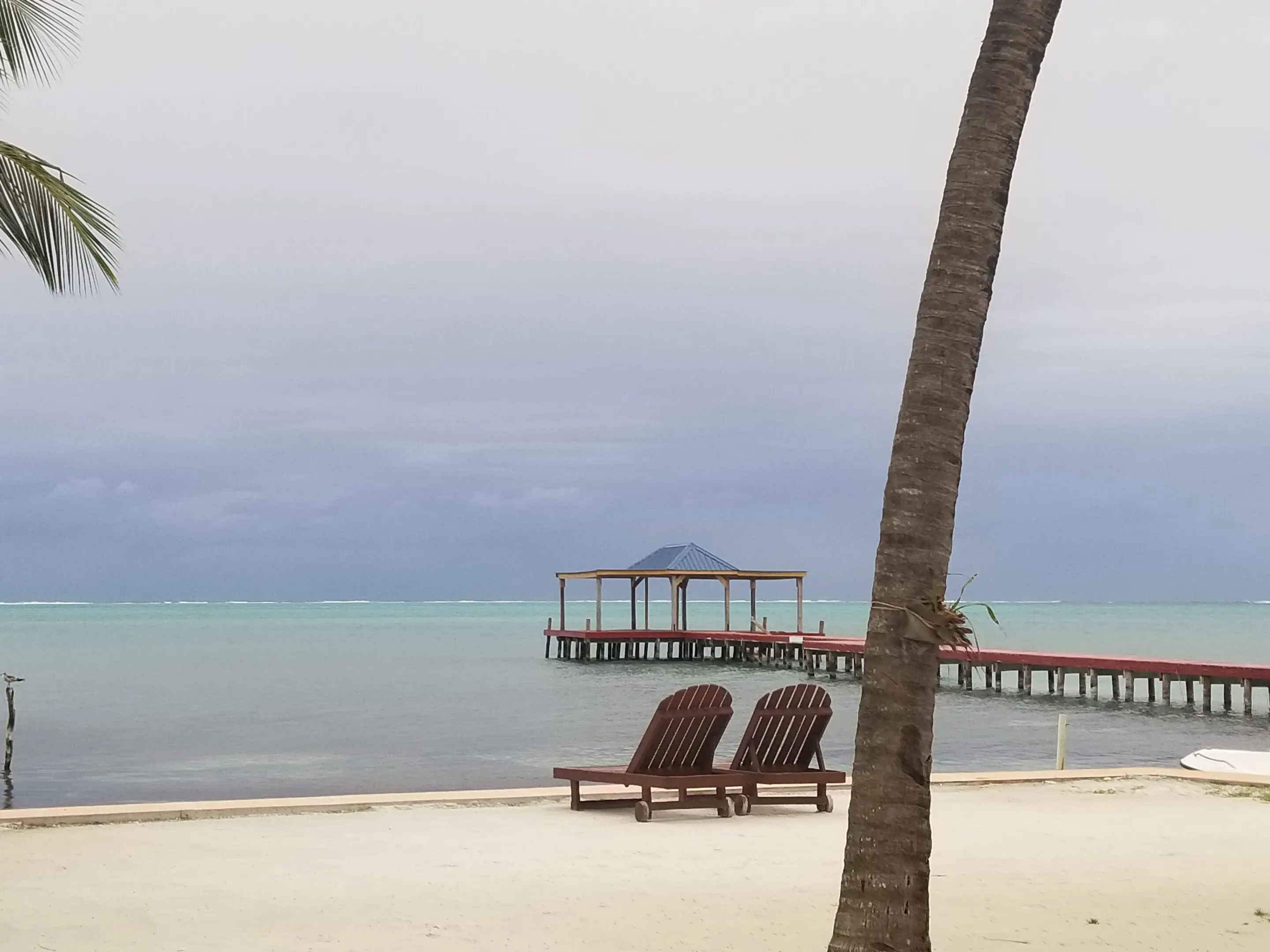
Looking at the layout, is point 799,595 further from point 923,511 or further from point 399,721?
point 923,511

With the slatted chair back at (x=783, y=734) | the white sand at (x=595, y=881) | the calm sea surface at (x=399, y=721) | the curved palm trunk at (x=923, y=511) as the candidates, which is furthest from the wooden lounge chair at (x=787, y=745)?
the calm sea surface at (x=399, y=721)

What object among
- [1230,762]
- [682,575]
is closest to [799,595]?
[682,575]

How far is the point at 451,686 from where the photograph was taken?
54.5 metres

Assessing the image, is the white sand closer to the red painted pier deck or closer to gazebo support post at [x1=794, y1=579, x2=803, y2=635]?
the red painted pier deck

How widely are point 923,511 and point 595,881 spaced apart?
3914mm

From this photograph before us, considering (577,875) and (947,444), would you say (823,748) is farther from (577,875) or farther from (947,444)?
(947,444)

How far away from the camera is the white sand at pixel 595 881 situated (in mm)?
6609

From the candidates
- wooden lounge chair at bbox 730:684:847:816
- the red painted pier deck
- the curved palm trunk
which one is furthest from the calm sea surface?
the curved palm trunk

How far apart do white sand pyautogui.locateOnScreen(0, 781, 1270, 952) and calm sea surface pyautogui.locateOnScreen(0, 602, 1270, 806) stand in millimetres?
13489

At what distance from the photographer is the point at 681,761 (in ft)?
37.1

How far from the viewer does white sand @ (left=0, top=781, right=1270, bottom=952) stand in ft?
21.7

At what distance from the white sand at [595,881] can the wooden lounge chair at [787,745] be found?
276mm

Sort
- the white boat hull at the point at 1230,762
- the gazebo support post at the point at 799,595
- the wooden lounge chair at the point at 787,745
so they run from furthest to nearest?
1. the gazebo support post at the point at 799,595
2. the white boat hull at the point at 1230,762
3. the wooden lounge chair at the point at 787,745

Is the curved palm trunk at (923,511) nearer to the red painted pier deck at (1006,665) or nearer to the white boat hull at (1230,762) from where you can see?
the white boat hull at (1230,762)
